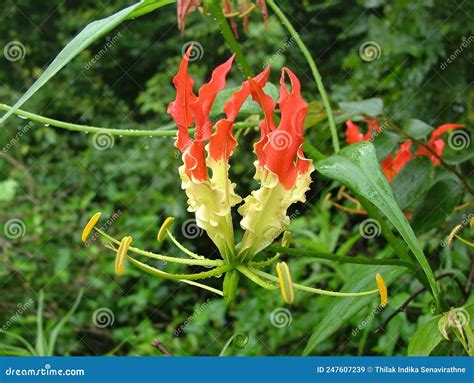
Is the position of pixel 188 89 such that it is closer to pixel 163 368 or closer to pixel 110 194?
pixel 163 368

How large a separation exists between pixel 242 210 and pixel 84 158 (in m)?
2.30

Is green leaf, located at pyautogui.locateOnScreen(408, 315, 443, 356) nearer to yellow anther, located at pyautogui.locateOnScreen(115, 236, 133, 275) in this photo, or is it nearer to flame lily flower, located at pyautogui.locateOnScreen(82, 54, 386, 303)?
flame lily flower, located at pyautogui.locateOnScreen(82, 54, 386, 303)

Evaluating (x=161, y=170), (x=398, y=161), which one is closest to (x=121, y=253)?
(x=398, y=161)

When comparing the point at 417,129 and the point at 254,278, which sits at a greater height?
the point at 417,129

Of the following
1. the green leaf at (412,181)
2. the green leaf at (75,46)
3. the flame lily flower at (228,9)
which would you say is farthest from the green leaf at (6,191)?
the green leaf at (75,46)

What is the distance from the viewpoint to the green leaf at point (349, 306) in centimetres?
109

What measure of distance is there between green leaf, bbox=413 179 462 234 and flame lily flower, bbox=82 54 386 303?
1.29 feet

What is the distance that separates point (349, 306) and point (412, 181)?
0.32 metres

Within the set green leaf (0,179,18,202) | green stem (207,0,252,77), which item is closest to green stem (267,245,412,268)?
green stem (207,0,252,77)

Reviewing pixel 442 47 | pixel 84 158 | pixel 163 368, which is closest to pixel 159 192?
pixel 84 158

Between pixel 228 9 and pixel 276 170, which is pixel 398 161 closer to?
pixel 228 9

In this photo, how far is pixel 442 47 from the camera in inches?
85.5

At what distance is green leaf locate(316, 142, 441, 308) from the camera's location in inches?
30.6

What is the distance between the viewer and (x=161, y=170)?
3031mm
